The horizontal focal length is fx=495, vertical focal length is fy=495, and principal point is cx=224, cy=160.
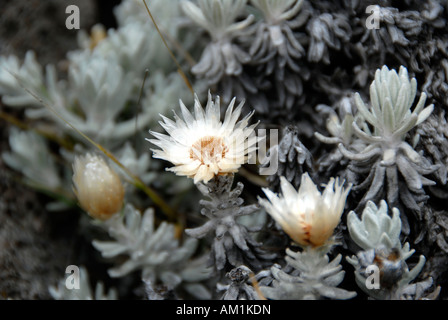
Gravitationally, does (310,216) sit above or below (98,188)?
below

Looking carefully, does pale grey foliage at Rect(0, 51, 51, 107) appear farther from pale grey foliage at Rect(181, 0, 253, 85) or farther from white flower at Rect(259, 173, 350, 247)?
white flower at Rect(259, 173, 350, 247)

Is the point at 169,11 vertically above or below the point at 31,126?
above

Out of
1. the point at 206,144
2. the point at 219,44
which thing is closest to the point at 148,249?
the point at 206,144

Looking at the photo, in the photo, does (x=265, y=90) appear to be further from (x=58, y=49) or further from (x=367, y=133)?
(x=58, y=49)

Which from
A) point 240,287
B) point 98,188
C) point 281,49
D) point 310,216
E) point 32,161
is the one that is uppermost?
point 281,49

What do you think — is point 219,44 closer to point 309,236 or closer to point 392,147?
point 392,147

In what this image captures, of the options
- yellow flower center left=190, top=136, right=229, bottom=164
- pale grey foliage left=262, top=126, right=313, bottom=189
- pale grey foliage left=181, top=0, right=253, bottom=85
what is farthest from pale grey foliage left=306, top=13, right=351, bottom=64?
yellow flower center left=190, top=136, right=229, bottom=164
